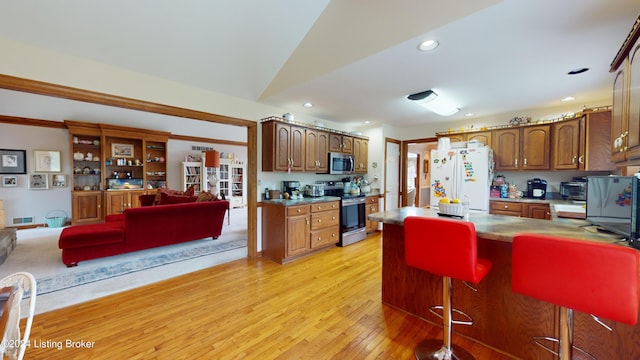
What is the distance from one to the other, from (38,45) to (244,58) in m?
1.82

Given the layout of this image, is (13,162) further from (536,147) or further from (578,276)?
(536,147)

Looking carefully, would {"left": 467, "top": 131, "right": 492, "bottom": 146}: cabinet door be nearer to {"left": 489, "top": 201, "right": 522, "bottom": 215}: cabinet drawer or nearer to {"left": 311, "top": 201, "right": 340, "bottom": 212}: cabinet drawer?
{"left": 489, "top": 201, "right": 522, "bottom": 215}: cabinet drawer

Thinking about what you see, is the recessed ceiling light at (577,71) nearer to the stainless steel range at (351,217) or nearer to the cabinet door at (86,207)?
the stainless steel range at (351,217)

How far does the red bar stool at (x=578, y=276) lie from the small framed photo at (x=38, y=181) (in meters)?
8.74

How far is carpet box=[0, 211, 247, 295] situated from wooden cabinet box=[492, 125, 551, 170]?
4909 millimetres

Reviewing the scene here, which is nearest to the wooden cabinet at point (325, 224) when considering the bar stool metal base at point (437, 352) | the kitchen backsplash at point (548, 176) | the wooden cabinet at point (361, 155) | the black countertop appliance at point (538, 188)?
the wooden cabinet at point (361, 155)

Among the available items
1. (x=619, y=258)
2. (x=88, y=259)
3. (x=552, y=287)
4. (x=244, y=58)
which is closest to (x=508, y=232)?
(x=552, y=287)

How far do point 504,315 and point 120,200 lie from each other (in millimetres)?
7887

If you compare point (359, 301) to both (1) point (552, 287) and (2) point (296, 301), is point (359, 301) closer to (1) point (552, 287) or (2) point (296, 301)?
(2) point (296, 301)

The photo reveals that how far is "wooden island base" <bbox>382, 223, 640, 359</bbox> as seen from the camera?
155cm

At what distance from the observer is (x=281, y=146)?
385 centimetres

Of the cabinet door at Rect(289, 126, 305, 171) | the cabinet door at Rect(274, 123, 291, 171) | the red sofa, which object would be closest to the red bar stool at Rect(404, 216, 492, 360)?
the cabinet door at Rect(274, 123, 291, 171)

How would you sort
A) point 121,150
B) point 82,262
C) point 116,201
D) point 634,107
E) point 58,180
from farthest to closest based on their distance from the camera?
point 121,150
point 116,201
point 58,180
point 82,262
point 634,107

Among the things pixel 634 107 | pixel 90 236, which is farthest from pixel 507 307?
pixel 90 236
